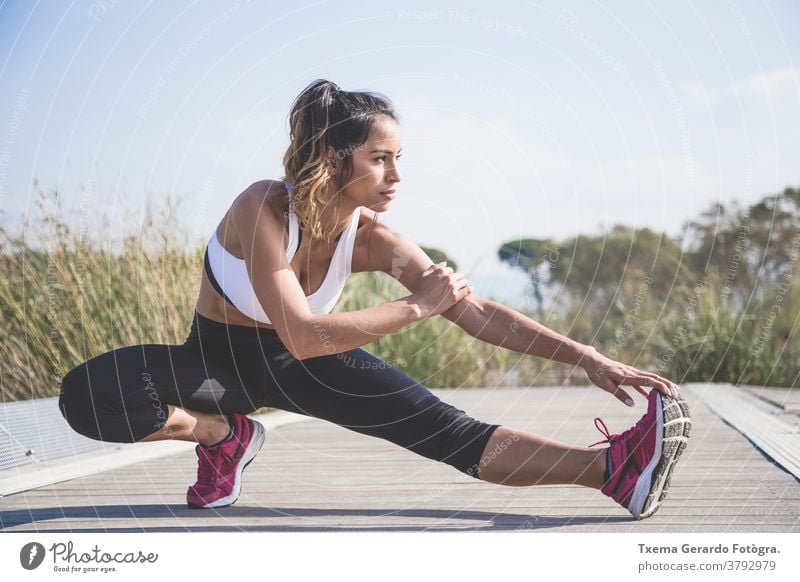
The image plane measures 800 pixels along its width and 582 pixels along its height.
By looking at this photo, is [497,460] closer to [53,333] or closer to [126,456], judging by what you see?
[126,456]

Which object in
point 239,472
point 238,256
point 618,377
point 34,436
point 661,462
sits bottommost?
point 34,436

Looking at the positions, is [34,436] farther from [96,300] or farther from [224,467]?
[96,300]

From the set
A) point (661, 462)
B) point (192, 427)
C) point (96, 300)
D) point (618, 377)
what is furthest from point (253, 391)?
point (96, 300)

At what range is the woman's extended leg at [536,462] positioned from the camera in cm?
307

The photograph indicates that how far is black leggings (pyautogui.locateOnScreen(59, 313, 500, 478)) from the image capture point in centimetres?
312

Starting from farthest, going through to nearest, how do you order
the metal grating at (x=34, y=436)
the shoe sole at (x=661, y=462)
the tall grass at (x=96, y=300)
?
the tall grass at (x=96, y=300), the metal grating at (x=34, y=436), the shoe sole at (x=661, y=462)

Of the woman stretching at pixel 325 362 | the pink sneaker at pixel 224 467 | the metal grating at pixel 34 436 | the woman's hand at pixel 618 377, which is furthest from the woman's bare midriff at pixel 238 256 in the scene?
the metal grating at pixel 34 436

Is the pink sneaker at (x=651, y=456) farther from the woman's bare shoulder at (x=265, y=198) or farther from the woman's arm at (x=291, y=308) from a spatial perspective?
the woman's bare shoulder at (x=265, y=198)

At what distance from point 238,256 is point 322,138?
44 centimetres

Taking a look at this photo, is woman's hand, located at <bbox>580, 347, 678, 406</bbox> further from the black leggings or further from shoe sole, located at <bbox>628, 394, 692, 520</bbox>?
the black leggings

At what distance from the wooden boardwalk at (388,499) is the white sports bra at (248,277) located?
0.63 metres

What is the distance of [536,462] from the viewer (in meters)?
3.10
